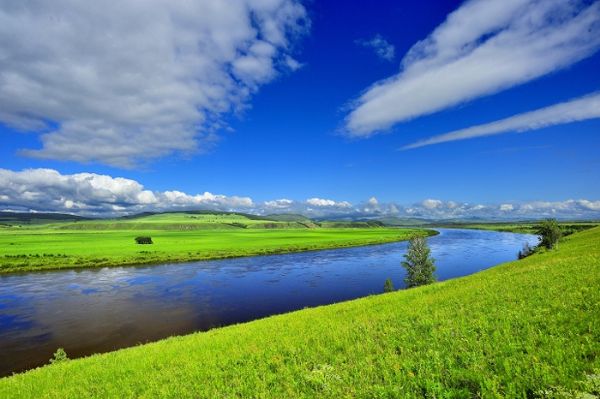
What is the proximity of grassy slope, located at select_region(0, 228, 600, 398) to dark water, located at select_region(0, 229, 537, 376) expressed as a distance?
2395 centimetres

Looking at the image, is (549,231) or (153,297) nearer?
(153,297)

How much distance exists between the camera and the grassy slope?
7.38 m

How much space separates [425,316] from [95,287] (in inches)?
2558

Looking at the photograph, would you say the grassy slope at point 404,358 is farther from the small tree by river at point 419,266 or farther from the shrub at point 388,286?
the small tree by river at point 419,266

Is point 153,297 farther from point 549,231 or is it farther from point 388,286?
point 549,231

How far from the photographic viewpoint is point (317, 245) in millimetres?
133500

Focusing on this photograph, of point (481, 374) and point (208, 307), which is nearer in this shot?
point (481, 374)

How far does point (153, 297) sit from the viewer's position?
5469cm

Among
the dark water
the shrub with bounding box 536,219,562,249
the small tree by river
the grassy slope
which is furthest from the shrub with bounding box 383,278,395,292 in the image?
the grassy slope

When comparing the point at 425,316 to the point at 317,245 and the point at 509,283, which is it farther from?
the point at 317,245

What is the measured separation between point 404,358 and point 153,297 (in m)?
53.7

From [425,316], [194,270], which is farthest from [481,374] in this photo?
[194,270]

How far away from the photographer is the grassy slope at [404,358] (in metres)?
7.38

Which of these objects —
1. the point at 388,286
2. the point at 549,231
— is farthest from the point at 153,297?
the point at 549,231
